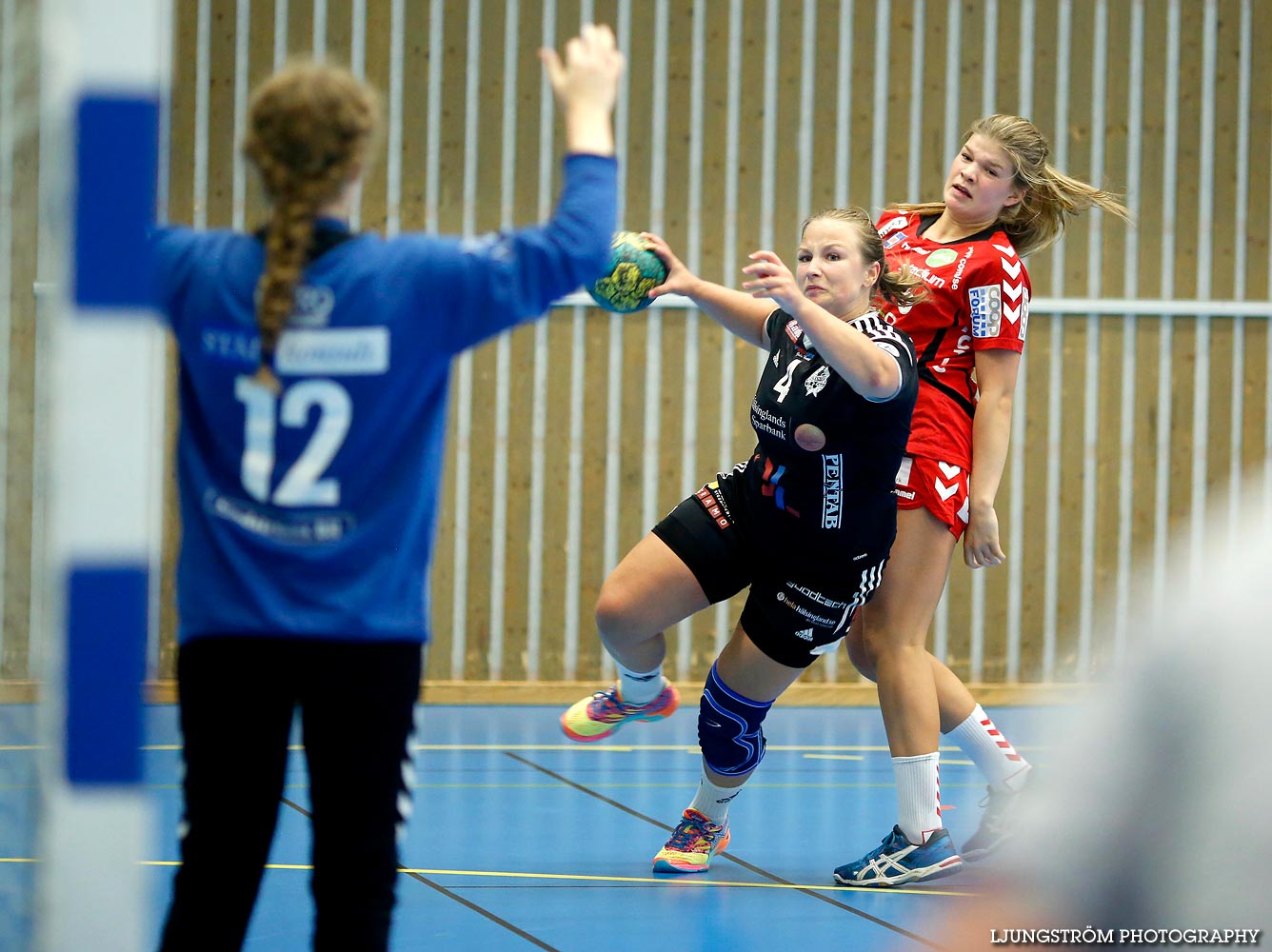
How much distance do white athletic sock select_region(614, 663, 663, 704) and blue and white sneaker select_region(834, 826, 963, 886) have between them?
637 mm

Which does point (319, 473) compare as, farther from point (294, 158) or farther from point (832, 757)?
point (832, 757)

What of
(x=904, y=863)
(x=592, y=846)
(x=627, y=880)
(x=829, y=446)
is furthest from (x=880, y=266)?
(x=592, y=846)

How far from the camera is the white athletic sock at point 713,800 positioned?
3490 mm

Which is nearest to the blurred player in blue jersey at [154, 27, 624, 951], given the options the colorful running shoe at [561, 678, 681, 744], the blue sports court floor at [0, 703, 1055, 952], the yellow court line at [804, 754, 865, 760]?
the blue sports court floor at [0, 703, 1055, 952]

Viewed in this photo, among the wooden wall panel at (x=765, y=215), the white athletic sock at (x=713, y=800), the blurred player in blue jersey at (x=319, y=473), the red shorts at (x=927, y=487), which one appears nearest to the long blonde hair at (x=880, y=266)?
the red shorts at (x=927, y=487)

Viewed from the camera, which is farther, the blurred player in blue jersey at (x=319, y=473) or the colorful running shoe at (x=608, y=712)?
the colorful running shoe at (x=608, y=712)

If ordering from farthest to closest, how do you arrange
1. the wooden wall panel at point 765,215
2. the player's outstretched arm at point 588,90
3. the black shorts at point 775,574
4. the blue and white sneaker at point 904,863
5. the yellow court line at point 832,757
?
the wooden wall panel at point 765,215, the yellow court line at point 832,757, the blue and white sneaker at point 904,863, the black shorts at point 775,574, the player's outstretched arm at point 588,90

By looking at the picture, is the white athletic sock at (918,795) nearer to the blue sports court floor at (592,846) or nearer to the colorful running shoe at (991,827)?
the blue sports court floor at (592,846)

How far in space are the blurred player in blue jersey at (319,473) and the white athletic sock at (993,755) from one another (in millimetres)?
2162

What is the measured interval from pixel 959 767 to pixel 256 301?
4.15 metres

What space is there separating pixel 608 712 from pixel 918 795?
0.79 meters

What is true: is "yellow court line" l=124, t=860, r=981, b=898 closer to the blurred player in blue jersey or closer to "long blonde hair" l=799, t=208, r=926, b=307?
"long blonde hair" l=799, t=208, r=926, b=307

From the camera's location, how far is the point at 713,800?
351 cm

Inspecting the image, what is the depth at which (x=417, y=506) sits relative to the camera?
1.90 metres
